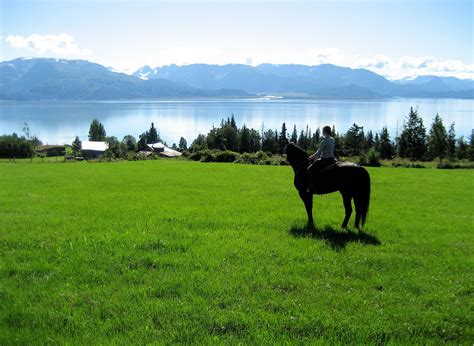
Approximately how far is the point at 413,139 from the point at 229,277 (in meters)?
84.3

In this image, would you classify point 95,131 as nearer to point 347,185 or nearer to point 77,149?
point 77,149

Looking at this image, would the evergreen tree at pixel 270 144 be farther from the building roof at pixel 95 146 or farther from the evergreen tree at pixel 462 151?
the evergreen tree at pixel 462 151

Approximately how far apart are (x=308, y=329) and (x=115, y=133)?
182 m

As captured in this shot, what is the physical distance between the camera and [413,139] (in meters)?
82.8

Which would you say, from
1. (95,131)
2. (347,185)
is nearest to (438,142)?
(347,185)

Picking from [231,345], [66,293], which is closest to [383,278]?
[231,345]

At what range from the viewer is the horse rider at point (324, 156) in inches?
462

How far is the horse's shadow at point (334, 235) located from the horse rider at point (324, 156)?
1385 millimetres

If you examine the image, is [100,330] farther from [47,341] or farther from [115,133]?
[115,133]

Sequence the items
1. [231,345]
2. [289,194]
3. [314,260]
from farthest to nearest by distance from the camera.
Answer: [289,194] → [314,260] → [231,345]

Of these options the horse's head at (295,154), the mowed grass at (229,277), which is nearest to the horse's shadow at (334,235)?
the mowed grass at (229,277)

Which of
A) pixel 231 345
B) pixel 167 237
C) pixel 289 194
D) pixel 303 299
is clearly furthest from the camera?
pixel 289 194

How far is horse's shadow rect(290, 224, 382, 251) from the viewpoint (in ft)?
33.5

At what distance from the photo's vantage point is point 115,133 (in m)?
178
